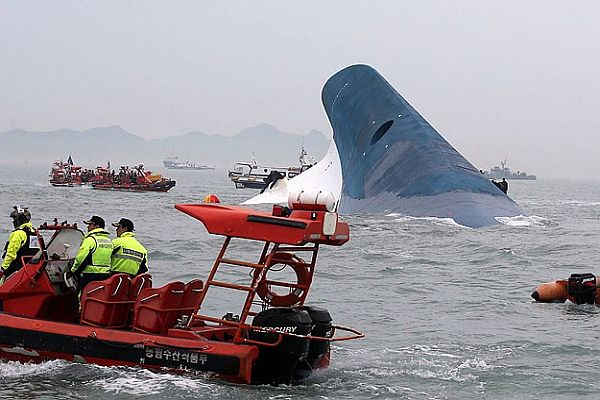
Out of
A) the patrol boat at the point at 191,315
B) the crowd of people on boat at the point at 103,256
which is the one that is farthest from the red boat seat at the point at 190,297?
the crowd of people on boat at the point at 103,256

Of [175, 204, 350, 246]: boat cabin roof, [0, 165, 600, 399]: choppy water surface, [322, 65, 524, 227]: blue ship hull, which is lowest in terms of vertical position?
[0, 165, 600, 399]: choppy water surface

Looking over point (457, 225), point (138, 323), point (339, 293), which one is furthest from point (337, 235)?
point (457, 225)

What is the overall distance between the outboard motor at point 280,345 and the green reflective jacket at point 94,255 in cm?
200

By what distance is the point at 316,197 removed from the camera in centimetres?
884

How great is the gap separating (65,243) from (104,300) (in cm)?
123

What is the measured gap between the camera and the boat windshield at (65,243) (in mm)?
10344

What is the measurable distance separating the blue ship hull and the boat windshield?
2499cm

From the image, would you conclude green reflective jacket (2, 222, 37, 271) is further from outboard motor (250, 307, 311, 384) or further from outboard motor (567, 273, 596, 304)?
outboard motor (567, 273, 596, 304)

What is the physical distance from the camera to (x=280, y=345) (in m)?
8.77

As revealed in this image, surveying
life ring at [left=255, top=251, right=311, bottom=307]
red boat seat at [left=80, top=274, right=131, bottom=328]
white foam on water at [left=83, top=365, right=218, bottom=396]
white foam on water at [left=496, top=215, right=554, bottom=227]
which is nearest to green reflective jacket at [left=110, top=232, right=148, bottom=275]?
red boat seat at [left=80, top=274, right=131, bottom=328]

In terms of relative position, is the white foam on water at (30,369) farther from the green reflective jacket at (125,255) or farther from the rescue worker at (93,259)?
the green reflective jacket at (125,255)

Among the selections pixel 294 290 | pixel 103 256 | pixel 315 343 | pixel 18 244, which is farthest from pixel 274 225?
pixel 18 244

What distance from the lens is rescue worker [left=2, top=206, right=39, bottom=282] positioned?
1039 centimetres

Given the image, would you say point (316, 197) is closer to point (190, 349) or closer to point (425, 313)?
point (190, 349)
